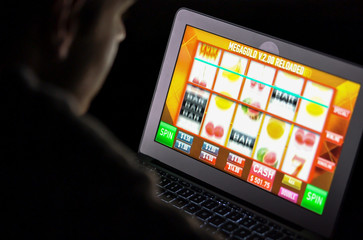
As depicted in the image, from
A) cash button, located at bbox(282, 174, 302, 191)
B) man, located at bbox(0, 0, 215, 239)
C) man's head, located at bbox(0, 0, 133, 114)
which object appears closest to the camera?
man, located at bbox(0, 0, 215, 239)

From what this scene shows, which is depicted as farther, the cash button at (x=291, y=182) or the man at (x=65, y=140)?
the cash button at (x=291, y=182)

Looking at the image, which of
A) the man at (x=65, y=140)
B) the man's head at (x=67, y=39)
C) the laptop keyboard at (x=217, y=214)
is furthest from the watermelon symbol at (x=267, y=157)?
the man's head at (x=67, y=39)

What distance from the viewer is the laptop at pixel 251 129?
1.20m

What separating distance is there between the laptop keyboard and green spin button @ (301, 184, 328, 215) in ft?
0.22

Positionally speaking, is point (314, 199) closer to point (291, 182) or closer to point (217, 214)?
point (291, 182)

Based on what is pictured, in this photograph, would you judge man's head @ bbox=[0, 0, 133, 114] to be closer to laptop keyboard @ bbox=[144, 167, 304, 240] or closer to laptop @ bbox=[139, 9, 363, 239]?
laptop @ bbox=[139, 9, 363, 239]

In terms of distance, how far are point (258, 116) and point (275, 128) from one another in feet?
0.17

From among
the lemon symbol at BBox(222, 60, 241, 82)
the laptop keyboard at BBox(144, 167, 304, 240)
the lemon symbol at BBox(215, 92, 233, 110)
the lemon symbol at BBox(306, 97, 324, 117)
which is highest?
the lemon symbol at BBox(222, 60, 241, 82)

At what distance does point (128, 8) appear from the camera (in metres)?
1.65

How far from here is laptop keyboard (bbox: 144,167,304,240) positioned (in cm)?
119

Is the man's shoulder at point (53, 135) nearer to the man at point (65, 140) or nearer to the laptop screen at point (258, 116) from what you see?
the man at point (65, 140)

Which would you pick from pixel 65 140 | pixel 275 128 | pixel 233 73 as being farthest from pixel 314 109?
pixel 65 140

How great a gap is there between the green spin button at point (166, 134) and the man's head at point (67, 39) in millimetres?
336

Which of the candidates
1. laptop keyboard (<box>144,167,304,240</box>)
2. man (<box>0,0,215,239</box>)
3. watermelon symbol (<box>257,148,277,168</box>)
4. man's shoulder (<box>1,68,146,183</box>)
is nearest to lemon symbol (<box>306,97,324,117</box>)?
Result: watermelon symbol (<box>257,148,277,168</box>)
